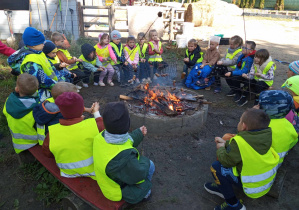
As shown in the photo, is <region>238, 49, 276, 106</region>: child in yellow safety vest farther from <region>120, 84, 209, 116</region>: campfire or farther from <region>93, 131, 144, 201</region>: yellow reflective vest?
<region>93, 131, 144, 201</region>: yellow reflective vest

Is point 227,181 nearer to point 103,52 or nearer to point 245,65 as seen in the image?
point 245,65

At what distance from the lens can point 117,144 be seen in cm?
210

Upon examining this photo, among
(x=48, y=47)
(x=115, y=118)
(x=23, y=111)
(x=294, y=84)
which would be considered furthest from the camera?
(x=48, y=47)

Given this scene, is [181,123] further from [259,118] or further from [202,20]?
[202,20]

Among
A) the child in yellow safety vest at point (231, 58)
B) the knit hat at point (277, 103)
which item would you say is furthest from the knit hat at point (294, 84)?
the child in yellow safety vest at point (231, 58)

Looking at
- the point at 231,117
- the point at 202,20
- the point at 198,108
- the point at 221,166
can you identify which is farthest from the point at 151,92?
the point at 202,20

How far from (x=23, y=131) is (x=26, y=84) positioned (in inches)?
24.9

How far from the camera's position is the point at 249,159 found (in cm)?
228

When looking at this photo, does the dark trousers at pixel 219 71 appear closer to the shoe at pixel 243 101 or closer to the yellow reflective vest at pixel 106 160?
the shoe at pixel 243 101

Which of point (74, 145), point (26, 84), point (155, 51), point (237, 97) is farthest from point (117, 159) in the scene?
point (155, 51)

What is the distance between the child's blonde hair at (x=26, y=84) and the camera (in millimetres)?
2902

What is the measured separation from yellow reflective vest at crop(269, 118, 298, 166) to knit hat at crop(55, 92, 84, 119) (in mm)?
2329

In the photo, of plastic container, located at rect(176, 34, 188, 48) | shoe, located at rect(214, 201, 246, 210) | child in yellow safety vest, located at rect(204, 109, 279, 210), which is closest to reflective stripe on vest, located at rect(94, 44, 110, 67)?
plastic container, located at rect(176, 34, 188, 48)

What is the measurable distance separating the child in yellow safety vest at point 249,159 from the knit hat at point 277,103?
1.69 feet
